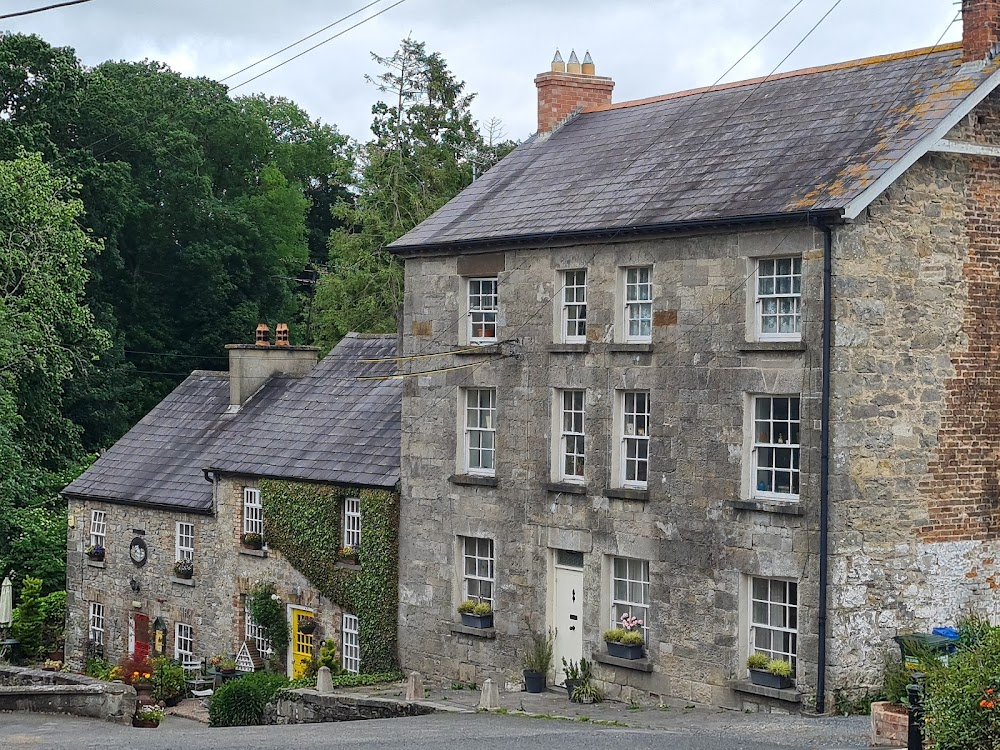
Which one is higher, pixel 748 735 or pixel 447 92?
pixel 447 92

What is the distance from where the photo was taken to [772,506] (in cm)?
2278

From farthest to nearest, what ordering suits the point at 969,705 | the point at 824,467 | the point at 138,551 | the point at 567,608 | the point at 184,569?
1. the point at 138,551
2. the point at 184,569
3. the point at 567,608
4. the point at 824,467
5. the point at 969,705

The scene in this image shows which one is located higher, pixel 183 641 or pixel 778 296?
pixel 778 296

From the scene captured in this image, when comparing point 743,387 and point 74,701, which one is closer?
point 743,387

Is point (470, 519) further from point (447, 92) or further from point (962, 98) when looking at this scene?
point (447, 92)

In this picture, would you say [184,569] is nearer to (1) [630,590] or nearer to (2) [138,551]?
(2) [138,551]

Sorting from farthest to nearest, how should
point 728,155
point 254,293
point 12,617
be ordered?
1. point 254,293
2. point 12,617
3. point 728,155

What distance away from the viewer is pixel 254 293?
64.4 m

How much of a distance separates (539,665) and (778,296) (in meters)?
7.80

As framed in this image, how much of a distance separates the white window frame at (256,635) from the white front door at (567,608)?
8.13 m

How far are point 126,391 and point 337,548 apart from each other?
29.3 meters

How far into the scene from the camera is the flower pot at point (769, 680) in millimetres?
22516

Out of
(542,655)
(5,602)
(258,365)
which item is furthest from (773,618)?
(5,602)

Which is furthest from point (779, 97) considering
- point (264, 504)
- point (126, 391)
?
point (126, 391)
